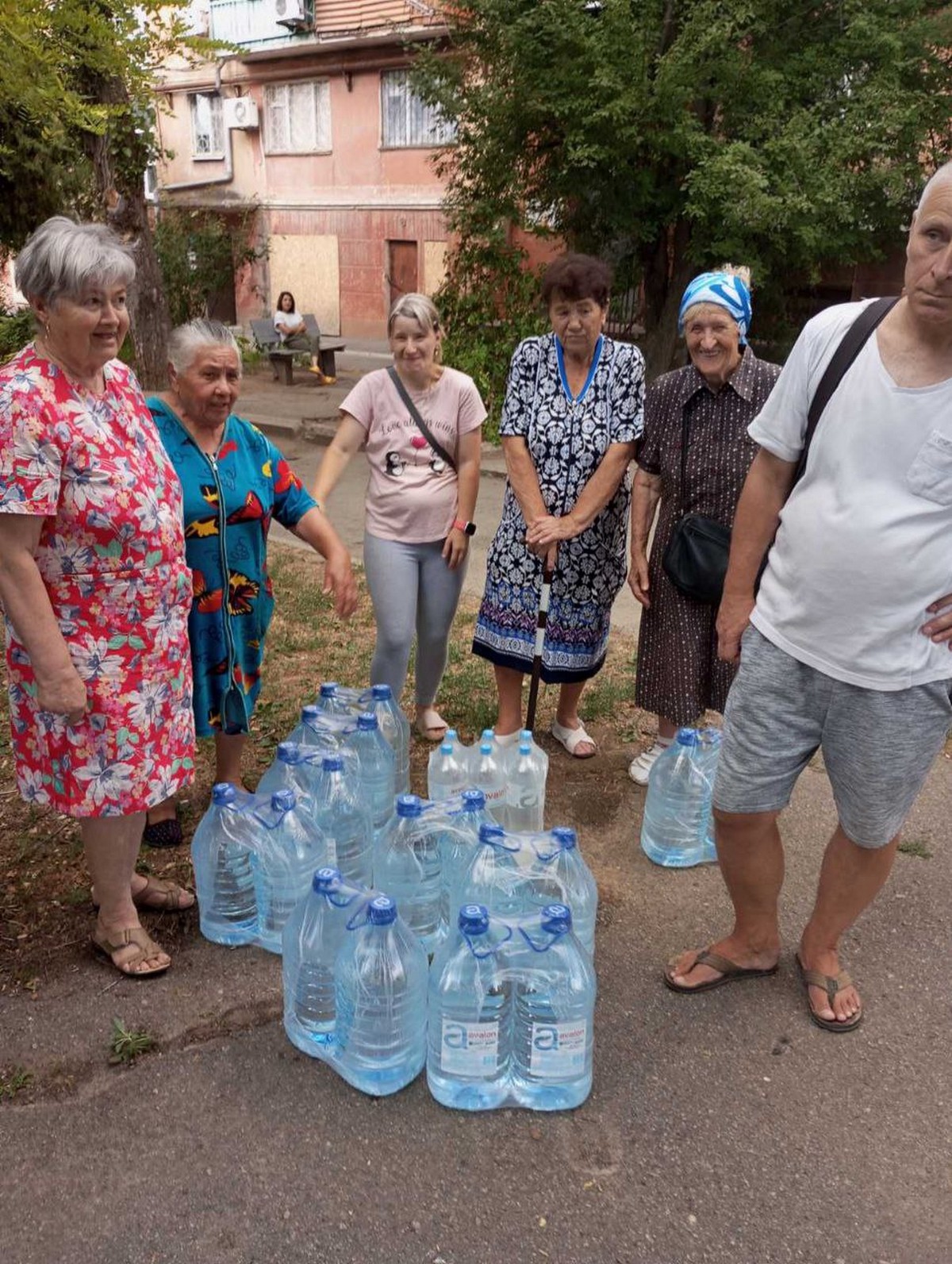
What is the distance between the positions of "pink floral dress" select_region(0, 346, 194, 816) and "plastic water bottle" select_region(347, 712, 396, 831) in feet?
2.48

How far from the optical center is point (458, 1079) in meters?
2.32

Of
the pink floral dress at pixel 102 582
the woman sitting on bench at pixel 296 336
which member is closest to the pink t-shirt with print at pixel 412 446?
the pink floral dress at pixel 102 582

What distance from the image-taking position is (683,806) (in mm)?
3441

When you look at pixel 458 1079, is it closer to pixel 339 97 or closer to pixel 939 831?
pixel 939 831

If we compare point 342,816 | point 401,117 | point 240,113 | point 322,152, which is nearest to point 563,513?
point 342,816

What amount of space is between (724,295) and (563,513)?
3.15 feet

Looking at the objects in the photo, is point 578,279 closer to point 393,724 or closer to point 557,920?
point 393,724

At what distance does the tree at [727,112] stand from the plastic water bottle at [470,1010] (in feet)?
25.2

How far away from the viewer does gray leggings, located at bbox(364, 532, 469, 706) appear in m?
3.78

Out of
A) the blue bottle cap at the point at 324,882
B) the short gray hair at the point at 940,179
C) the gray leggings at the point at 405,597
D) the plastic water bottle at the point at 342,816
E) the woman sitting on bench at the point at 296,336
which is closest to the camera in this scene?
the short gray hair at the point at 940,179

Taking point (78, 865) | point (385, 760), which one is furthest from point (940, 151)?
point (78, 865)

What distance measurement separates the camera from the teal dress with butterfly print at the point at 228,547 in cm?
289

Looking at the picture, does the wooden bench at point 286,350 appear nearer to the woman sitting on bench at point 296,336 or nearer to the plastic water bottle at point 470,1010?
the woman sitting on bench at point 296,336

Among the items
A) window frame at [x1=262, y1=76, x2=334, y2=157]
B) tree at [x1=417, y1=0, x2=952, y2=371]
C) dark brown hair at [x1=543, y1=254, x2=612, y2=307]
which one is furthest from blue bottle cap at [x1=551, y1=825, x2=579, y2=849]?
window frame at [x1=262, y1=76, x2=334, y2=157]
